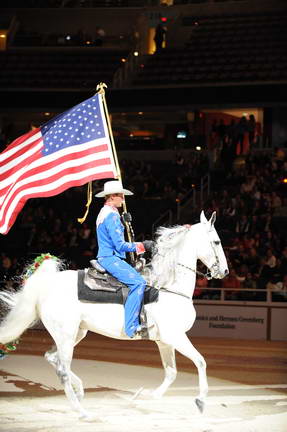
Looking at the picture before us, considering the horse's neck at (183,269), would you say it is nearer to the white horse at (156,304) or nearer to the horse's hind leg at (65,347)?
the white horse at (156,304)

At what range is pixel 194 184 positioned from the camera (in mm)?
26703

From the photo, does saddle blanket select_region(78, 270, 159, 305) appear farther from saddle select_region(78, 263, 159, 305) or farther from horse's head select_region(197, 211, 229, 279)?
horse's head select_region(197, 211, 229, 279)

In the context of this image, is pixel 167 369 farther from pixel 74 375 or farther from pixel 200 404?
pixel 74 375

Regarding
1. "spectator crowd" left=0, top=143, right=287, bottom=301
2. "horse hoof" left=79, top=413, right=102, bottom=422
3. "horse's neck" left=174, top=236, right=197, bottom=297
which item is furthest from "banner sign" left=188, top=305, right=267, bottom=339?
"horse hoof" left=79, top=413, right=102, bottom=422

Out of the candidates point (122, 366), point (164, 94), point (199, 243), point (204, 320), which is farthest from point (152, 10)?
point (199, 243)

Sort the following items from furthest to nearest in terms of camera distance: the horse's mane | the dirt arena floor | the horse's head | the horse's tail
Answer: the horse's tail < the horse's mane < the horse's head < the dirt arena floor

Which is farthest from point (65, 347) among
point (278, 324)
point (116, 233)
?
point (278, 324)

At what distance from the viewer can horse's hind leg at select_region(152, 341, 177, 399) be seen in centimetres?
1036

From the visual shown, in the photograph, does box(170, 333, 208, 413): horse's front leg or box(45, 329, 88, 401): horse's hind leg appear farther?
box(45, 329, 88, 401): horse's hind leg

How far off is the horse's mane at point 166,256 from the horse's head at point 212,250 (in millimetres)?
242

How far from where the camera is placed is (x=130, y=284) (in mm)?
10109

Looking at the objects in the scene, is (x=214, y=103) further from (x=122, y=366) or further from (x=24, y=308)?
(x=24, y=308)

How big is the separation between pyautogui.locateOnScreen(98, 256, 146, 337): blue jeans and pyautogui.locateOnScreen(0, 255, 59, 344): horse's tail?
750mm

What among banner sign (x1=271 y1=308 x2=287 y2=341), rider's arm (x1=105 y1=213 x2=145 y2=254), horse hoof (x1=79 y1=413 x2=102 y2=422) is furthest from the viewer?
banner sign (x1=271 y1=308 x2=287 y2=341)
